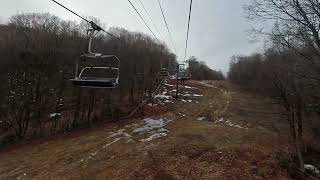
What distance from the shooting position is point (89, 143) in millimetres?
34281

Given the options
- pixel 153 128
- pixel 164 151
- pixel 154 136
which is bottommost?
pixel 164 151

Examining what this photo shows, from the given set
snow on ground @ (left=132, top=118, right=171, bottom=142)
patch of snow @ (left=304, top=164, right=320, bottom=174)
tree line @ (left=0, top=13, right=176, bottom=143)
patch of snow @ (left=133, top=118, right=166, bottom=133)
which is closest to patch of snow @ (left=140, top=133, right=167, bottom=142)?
snow on ground @ (left=132, top=118, right=171, bottom=142)

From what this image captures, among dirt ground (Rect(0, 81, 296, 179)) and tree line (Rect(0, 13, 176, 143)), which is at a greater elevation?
tree line (Rect(0, 13, 176, 143))

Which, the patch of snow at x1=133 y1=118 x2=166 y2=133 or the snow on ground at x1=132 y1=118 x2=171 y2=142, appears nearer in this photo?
the snow on ground at x1=132 y1=118 x2=171 y2=142

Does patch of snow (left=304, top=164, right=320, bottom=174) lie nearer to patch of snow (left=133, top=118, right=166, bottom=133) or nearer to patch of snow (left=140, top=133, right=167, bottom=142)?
patch of snow (left=140, top=133, right=167, bottom=142)

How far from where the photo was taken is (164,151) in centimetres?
2944

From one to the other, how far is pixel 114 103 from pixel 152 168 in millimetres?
24930

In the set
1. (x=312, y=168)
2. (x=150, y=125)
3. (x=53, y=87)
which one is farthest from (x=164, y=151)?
(x=53, y=87)

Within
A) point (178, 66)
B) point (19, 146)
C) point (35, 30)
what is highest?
point (35, 30)

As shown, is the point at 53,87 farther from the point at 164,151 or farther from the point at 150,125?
the point at 164,151

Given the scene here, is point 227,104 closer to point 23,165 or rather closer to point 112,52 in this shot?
point 112,52

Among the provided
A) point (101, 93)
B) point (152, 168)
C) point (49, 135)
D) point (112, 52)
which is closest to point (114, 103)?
point (101, 93)

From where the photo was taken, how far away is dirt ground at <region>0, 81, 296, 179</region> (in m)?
25.4

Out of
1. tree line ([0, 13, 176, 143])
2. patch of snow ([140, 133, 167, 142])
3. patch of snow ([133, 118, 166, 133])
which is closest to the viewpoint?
patch of snow ([140, 133, 167, 142])
